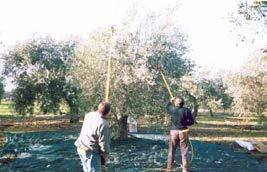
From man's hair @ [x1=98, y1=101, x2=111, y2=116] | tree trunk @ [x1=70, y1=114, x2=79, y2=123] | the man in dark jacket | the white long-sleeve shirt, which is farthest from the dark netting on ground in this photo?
tree trunk @ [x1=70, y1=114, x2=79, y2=123]

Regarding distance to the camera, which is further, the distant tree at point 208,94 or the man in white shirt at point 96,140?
the distant tree at point 208,94

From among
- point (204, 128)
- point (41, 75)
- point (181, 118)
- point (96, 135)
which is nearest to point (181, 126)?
point (181, 118)

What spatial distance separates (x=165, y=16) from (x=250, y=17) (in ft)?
14.9

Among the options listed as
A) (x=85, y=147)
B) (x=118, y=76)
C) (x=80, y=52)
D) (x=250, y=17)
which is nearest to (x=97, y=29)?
(x=80, y=52)

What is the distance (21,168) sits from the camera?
54.6ft

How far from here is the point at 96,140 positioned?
10117 millimetres

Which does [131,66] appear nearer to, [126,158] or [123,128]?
[123,128]

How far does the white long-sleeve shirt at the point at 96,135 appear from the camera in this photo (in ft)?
32.3

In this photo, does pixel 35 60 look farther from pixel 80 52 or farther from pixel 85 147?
pixel 85 147

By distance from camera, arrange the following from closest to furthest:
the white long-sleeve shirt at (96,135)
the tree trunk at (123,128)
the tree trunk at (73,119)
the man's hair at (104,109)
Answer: the white long-sleeve shirt at (96,135), the man's hair at (104,109), the tree trunk at (123,128), the tree trunk at (73,119)

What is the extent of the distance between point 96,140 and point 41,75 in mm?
33229

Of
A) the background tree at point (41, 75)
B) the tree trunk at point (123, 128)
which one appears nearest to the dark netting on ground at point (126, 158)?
the tree trunk at point (123, 128)

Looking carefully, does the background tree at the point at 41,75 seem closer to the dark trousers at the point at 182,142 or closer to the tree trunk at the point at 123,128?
the tree trunk at the point at 123,128

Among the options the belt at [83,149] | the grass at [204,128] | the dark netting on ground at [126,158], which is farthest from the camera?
the grass at [204,128]
